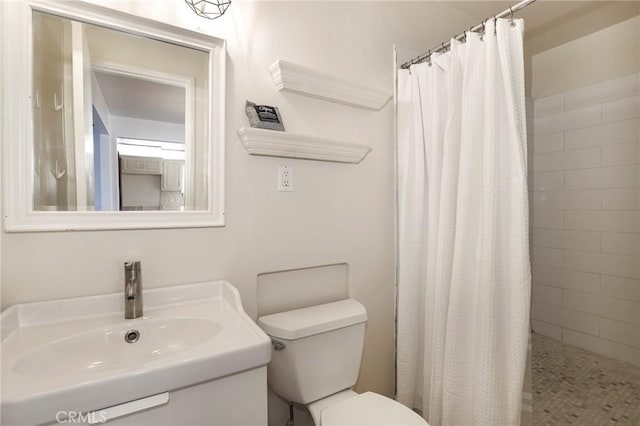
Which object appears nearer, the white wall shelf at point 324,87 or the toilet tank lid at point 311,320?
the toilet tank lid at point 311,320

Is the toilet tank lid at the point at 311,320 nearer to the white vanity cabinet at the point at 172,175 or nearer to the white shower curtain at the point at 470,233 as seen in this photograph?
the white shower curtain at the point at 470,233

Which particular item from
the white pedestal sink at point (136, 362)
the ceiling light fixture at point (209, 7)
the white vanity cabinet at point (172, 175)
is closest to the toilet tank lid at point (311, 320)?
the white pedestal sink at point (136, 362)

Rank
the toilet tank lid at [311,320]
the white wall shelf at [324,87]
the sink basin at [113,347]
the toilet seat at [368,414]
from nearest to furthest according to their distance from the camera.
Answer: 1. the sink basin at [113,347]
2. the toilet seat at [368,414]
3. the toilet tank lid at [311,320]
4. the white wall shelf at [324,87]

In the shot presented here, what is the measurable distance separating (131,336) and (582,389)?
2.39 metres

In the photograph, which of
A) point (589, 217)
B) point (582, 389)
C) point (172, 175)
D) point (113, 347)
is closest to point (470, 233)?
point (172, 175)

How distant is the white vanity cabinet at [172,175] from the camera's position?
1.21 m

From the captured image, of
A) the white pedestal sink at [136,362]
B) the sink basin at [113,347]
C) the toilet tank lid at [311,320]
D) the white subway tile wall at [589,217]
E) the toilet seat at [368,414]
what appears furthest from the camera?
the white subway tile wall at [589,217]

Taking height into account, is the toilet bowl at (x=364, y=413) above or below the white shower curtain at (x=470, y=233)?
below

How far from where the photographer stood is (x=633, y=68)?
2.05m

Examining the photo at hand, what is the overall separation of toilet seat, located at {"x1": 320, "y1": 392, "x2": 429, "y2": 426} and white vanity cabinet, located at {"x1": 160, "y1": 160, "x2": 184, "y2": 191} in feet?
3.30

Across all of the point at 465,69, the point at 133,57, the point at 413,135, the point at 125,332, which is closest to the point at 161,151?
the point at 133,57

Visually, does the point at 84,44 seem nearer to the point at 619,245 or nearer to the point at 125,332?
the point at 125,332

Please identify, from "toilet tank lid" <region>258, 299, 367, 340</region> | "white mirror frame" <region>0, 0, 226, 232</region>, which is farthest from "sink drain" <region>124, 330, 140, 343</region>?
"toilet tank lid" <region>258, 299, 367, 340</region>

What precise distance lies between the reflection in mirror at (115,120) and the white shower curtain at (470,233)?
1.00m
